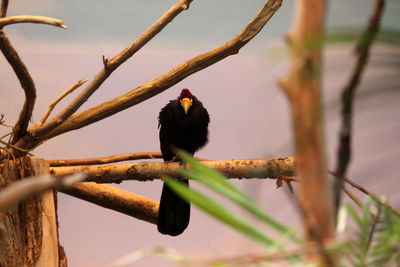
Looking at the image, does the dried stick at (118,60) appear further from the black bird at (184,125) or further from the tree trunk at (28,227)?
the black bird at (184,125)

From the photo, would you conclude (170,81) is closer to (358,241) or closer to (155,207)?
(155,207)

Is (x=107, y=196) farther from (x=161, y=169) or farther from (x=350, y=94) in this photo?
(x=350, y=94)

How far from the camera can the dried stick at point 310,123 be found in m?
0.45

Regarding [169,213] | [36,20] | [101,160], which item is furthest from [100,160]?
[36,20]

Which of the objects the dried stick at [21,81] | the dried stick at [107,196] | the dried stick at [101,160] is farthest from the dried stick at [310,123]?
the dried stick at [107,196]

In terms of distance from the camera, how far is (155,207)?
2529 millimetres

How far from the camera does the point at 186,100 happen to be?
2758 millimetres

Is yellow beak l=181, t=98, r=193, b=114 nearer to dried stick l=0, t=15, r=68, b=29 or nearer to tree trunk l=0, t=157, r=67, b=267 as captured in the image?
tree trunk l=0, t=157, r=67, b=267

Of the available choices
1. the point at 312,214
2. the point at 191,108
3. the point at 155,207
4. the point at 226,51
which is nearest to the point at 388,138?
the point at 312,214

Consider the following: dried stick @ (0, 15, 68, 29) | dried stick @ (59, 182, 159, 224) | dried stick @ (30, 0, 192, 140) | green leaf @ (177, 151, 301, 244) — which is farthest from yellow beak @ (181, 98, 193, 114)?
green leaf @ (177, 151, 301, 244)

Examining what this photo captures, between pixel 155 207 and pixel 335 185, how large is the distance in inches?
81.2

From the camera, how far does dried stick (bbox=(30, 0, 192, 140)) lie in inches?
79.1

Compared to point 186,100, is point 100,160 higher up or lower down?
lower down

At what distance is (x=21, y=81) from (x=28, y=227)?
526 mm
